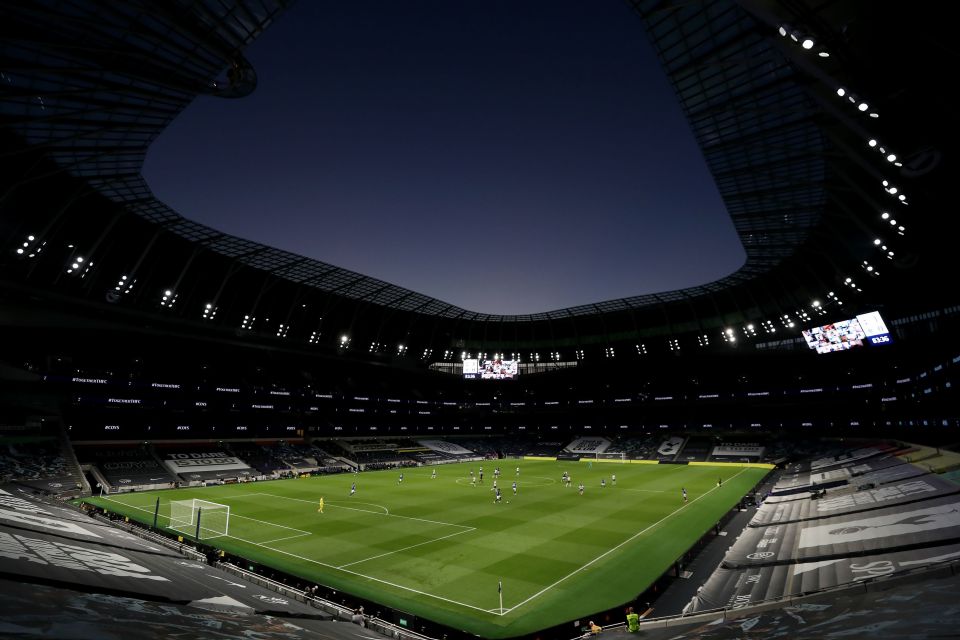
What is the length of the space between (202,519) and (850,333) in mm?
61058

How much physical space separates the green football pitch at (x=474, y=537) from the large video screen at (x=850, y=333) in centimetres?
1787

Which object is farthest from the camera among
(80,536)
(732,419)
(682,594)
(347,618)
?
(732,419)

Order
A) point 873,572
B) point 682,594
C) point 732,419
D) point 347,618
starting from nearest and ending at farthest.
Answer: point 873,572, point 347,618, point 682,594, point 732,419

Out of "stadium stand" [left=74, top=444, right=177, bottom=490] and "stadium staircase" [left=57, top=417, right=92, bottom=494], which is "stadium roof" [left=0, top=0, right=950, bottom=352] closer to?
"stadium staircase" [left=57, top=417, right=92, bottom=494]

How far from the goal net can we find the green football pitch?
71 cm

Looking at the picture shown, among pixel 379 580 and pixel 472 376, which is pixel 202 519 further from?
pixel 472 376

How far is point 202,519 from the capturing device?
32.4m

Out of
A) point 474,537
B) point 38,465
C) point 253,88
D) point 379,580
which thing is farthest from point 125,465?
point 379,580

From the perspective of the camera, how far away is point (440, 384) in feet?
347

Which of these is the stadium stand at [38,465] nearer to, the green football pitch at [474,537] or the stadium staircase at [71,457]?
the stadium staircase at [71,457]

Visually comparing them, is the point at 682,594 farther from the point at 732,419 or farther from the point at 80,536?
the point at 732,419

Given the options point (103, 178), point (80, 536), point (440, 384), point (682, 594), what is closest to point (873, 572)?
point (682, 594)

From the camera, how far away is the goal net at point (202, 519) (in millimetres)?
29422

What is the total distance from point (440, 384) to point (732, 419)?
55.1 m
